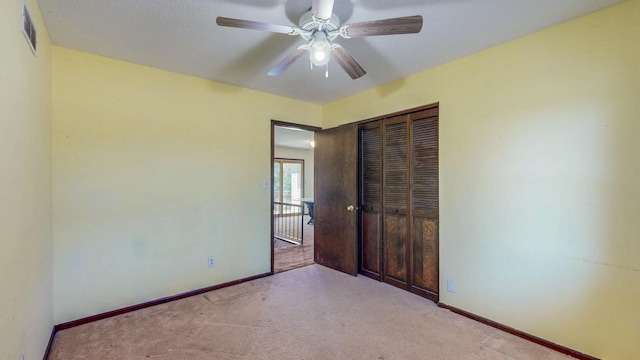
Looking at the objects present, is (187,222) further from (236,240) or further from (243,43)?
(243,43)

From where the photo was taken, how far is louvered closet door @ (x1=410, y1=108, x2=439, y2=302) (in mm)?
3019

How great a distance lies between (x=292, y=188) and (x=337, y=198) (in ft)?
18.8

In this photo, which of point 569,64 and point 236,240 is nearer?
point 569,64

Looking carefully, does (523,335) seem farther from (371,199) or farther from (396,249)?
(371,199)

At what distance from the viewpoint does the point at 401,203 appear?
3.35m

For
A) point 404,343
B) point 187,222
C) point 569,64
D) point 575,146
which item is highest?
point 569,64

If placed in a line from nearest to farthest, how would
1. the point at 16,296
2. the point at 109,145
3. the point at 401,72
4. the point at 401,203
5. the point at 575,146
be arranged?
the point at 16,296 < the point at 575,146 < the point at 109,145 < the point at 401,72 < the point at 401,203

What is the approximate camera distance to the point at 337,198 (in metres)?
4.02

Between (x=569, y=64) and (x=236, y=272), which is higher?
(x=569, y=64)

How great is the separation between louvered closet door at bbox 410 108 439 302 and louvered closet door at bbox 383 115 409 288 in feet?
0.39

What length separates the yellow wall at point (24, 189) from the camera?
51.7 inches

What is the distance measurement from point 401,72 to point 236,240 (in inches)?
108

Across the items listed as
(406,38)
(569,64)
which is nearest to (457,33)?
(406,38)

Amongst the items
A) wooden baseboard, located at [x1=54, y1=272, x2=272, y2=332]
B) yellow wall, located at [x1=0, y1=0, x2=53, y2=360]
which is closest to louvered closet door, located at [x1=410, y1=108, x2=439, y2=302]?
wooden baseboard, located at [x1=54, y1=272, x2=272, y2=332]
